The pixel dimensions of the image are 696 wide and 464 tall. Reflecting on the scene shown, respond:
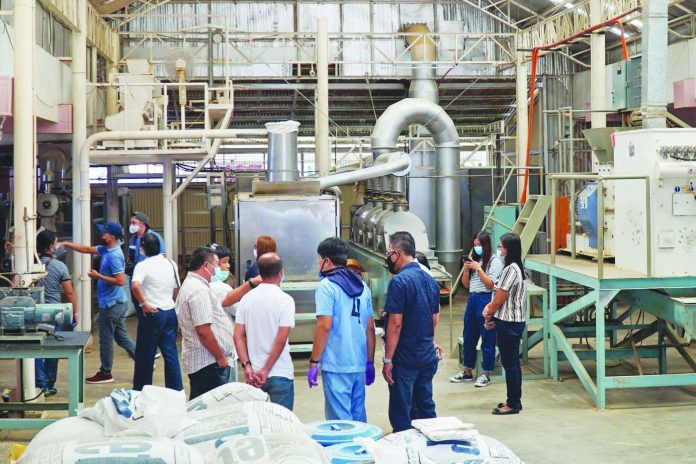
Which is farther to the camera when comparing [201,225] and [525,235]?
[201,225]

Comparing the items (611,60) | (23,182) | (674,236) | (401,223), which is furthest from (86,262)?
(611,60)

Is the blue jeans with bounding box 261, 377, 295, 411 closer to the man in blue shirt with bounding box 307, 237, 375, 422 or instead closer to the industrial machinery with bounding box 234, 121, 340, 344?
the man in blue shirt with bounding box 307, 237, 375, 422

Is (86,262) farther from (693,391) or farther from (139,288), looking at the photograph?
(693,391)

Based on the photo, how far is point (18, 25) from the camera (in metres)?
8.98

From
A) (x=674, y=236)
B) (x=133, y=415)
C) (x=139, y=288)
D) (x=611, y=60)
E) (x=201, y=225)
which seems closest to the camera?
(x=133, y=415)

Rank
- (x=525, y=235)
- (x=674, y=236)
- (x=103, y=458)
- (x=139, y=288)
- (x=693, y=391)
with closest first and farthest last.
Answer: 1. (x=103, y=458)
2. (x=139, y=288)
3. (x=674, y=236)
4. (x=693, y=391)
5. (x=525, y=235)

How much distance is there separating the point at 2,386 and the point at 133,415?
21.3 ft

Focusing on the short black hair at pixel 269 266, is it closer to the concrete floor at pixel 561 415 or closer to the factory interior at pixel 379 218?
the factory interior at pixel 379 218

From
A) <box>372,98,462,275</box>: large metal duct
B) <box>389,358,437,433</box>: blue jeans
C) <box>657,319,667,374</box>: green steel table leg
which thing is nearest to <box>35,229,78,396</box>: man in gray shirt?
<box>389,358,437,433</box>: blue jeans

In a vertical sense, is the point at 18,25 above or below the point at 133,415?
above

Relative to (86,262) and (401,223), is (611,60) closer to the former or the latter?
(401,223)

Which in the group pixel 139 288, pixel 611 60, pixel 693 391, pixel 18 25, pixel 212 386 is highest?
pixel 611 60

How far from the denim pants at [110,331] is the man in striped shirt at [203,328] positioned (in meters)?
3.14

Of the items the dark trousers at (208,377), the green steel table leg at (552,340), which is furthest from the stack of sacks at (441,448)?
the green steel table leg at (552,340)
